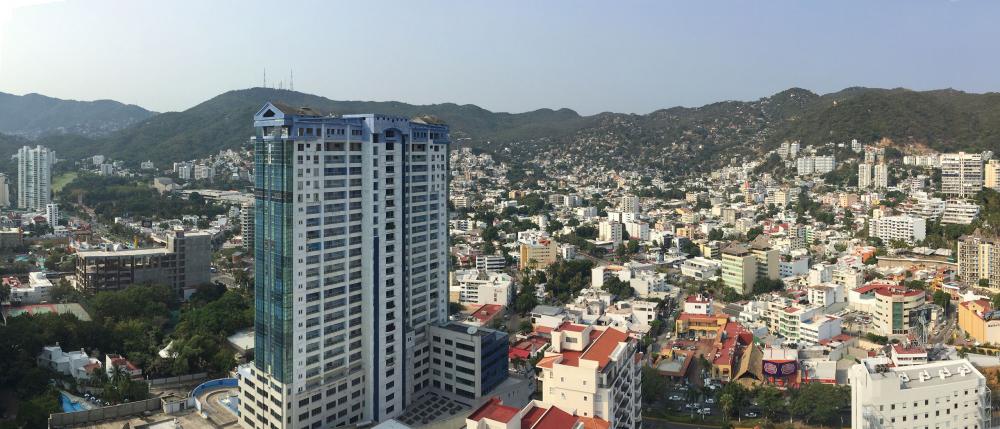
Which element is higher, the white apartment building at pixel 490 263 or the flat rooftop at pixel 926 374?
the flat rooftop at pixel 926 374

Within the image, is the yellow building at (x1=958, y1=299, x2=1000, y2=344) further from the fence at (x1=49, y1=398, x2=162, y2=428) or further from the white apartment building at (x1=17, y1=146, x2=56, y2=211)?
the white apartment building at (x1=17, y1=146, x2=56, y2=211)

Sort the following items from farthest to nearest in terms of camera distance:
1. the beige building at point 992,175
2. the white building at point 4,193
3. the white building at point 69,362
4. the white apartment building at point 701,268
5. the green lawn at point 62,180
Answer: the green lawn at point 62,180 → the white building at point 4,193 → the beige building at point 992,175 → the white apartment building at point 701,268 → the white building at point 69,362

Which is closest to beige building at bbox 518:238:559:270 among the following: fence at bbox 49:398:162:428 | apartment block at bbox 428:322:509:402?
apartment block at bbox 428:322:509:402

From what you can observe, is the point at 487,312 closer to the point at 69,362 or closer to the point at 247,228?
the point at 69,362

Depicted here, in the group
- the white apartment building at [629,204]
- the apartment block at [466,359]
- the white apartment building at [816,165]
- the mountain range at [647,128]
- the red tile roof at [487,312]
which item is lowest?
the red tile roof at [487,312]

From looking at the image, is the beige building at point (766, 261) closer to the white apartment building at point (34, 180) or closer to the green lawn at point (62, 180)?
the white apartment building at point (34, 180)

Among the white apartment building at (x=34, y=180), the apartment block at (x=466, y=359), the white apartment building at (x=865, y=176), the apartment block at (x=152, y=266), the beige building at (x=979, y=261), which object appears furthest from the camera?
the white apartment building at (x=865, y=176)

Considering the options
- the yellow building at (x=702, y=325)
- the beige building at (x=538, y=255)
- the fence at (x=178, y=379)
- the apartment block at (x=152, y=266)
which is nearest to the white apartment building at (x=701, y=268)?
the beige building at (x=538, y=255)
